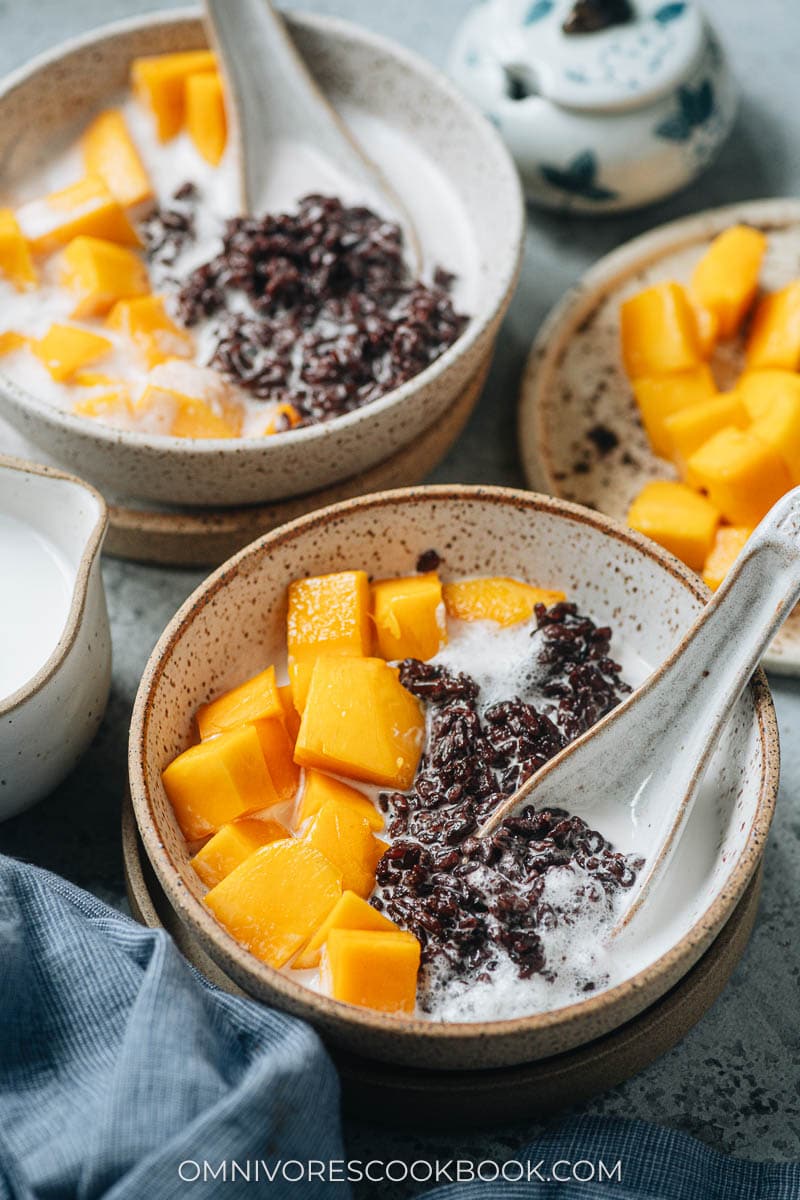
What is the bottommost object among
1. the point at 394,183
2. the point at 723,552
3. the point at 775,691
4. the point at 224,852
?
the point at 775,691

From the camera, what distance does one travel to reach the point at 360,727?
62.4 inches

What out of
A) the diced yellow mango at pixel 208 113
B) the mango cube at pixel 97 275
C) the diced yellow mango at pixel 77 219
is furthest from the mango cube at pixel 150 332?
the diced yellow mango at pixel 208 113

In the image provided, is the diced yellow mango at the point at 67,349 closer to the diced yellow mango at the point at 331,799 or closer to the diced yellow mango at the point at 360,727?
the diced yellow mango at the point at 360,727

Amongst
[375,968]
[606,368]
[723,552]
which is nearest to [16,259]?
[606,368]

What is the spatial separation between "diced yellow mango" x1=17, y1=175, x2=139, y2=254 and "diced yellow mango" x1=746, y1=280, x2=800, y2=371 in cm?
107

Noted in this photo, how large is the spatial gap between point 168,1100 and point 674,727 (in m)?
0.72

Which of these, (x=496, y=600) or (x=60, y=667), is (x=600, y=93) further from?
(x=60, y=667)

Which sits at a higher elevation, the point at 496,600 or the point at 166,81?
the point at 166,81

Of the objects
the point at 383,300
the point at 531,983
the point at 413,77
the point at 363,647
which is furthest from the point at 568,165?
the point at 531,983

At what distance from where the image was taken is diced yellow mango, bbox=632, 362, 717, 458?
2141mm

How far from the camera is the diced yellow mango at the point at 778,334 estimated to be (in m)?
2.15

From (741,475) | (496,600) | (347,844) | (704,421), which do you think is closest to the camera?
(347,844)

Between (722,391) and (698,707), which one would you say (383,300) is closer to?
(722,391)

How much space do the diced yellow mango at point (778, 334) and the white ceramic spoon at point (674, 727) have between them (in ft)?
2.40
